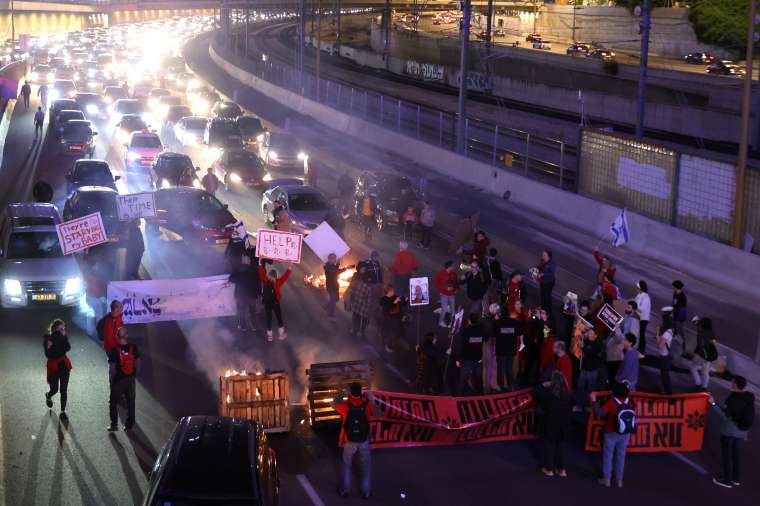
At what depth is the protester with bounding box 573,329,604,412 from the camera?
628 inches

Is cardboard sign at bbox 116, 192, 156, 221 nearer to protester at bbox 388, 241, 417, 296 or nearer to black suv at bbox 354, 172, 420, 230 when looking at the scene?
black suv at bbox 354, 172, 420, 230

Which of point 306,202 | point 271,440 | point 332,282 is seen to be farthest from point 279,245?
point 306,202

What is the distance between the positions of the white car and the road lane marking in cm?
3504

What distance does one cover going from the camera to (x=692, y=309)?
23.7 metres

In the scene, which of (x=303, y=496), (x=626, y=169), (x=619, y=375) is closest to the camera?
(x=303, y=496)

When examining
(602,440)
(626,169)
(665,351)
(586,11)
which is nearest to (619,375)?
(665,351)

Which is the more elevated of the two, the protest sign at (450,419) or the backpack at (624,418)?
the backpack at (624,418)

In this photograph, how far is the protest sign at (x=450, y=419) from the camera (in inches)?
572

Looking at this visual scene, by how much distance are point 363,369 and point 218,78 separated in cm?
7432

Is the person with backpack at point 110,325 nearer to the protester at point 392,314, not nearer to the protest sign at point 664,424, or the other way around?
the protester at point 392,314

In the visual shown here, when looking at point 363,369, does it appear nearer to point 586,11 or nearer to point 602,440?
point 602,440

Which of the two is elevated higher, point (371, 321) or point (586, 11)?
point (586, 11)

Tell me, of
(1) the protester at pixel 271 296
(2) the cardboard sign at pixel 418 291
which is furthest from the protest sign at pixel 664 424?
(1) the protester at pixel 271 296

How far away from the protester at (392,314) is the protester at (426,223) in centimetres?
877
